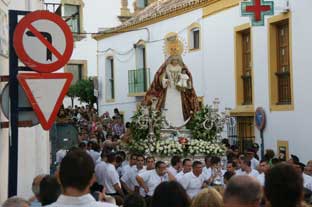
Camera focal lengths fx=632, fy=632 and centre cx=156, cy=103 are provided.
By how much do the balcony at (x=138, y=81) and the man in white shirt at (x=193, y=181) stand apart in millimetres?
15789

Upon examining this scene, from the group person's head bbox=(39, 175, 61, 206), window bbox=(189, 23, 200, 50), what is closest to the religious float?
window bbox=(189, 23, 200, 50)

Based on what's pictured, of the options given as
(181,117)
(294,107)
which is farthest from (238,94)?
(181,117)

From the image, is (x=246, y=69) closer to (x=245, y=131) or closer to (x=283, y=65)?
(x=245, y=131)

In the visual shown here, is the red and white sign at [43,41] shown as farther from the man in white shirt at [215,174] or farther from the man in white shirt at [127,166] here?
the man in white shirt at [127,166]

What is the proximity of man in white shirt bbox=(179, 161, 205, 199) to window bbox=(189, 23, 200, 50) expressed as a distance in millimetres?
12337

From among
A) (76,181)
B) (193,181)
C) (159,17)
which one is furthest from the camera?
(159,17)

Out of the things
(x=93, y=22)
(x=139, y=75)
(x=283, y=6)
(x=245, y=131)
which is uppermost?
(x=93, y=22)

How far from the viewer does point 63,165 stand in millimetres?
3811

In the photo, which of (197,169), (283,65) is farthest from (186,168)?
(283,65)

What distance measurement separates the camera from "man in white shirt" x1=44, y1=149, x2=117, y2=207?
12.4 feet

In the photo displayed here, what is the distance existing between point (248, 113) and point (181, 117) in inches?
159

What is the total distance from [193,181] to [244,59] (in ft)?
32.8

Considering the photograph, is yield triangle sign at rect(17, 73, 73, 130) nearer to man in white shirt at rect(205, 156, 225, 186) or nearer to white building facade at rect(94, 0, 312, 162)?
man in white shirt at rect(205, 156, 225, 186)

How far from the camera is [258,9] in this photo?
52.5 feet
